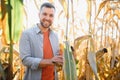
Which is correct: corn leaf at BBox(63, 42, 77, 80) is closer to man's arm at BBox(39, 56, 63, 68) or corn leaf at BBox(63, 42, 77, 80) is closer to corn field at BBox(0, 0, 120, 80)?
corn field at BBox(0, 0, 120, 80)

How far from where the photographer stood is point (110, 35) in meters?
2.10

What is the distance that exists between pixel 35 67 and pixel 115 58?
2.62 ft

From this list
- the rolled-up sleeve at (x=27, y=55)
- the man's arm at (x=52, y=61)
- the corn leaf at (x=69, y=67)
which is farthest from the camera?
the rolled-up sleeve at (x=27, y=55)

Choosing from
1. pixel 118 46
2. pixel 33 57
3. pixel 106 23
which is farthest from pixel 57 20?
pixel 33 57

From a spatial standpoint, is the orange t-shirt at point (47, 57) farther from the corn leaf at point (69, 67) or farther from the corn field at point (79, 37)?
the corn leaf at point (69, 67)

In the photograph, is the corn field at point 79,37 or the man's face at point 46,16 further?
the man's face at point 46,16

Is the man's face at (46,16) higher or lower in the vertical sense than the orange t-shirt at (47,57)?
higher

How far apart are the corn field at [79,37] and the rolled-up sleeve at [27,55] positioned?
0.05 meters

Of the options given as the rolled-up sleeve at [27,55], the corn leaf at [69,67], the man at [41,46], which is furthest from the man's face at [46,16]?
the corn leaf at [69,67]

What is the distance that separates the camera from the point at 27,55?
1.33 metres

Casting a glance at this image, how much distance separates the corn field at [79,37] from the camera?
0.88 meters

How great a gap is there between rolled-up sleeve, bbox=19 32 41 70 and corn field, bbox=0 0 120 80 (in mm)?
50

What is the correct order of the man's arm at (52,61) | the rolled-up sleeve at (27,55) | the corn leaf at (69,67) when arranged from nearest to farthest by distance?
the corn leaf at (69,67) → the man's arm at (52,61) → the rolled-up sleeve at (27,55)

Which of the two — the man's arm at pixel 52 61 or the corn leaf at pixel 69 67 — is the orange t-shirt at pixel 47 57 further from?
the corn leaf at pixel 69 67
